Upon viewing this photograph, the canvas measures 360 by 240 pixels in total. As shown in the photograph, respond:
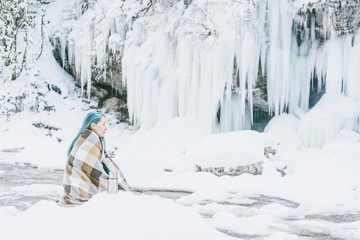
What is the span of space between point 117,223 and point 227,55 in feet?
32.5

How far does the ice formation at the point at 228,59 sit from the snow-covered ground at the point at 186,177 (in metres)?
0.59

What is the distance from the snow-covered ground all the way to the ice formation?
0.59m

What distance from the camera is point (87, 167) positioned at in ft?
12.4

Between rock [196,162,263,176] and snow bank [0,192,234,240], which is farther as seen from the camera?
rock [196,162,263,176]

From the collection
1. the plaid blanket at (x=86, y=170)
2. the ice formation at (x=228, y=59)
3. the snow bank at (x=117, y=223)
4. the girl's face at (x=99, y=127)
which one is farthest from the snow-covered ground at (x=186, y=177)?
the girl's face at (x=99, y=127)

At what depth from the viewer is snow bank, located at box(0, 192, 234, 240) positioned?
261cm

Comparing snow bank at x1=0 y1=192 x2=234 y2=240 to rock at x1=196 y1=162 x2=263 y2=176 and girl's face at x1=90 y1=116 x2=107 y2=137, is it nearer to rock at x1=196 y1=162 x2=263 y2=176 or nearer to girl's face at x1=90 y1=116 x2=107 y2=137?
girl's face at x1=90 y1=116 x2=107 y2=137

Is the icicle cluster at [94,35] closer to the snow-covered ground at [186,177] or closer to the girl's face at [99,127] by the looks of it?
the snow-covered ground at [186,177]

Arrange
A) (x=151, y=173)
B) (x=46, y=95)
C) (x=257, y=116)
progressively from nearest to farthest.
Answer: (x=151, y=173) < (x=257, y=116) < (x=46, y=95)

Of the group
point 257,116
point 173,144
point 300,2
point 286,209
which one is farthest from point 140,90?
point 286,209

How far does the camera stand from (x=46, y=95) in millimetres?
16641

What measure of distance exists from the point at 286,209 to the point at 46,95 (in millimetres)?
12646

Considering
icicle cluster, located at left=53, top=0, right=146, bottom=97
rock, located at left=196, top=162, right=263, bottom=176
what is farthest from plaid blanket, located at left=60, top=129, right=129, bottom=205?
icicle cluster, located at left=53, top=0, right=146, bottom=97

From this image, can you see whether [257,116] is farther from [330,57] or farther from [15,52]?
[15,52]
